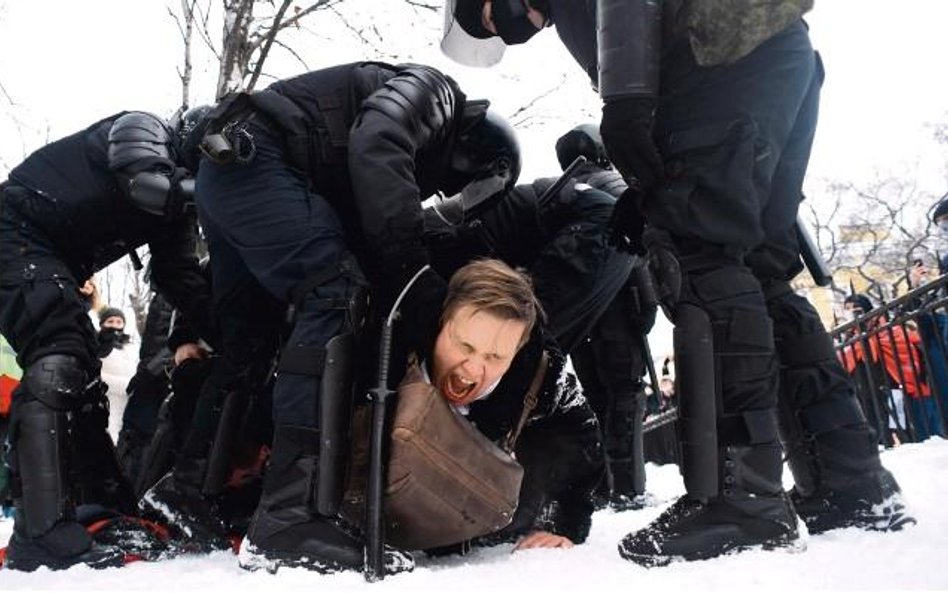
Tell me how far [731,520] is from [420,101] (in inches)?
50.9

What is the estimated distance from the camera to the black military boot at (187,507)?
97.3 inches

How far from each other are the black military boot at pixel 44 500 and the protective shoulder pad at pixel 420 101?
1280 millimetres

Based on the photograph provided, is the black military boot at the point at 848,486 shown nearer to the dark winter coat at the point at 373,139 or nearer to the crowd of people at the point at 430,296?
the crowd of people at the point at 430,296

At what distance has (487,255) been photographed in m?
2.76

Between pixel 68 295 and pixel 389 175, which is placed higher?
pixel 389 175

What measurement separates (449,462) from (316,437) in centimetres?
30

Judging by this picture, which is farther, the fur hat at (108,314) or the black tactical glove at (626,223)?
the fur hat at (108,314)

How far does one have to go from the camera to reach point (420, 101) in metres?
2.10

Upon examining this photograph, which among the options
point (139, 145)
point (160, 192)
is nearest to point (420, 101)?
point (160, 192)

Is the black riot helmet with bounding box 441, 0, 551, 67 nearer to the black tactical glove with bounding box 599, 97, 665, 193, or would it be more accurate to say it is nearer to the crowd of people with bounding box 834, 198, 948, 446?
the black tactical glove with bounding box 599, 97, 665, 193

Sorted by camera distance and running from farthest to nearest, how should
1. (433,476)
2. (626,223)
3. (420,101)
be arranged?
(626,223) → (420,101) → (433,476)

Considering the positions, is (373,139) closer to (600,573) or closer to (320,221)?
(320,221)

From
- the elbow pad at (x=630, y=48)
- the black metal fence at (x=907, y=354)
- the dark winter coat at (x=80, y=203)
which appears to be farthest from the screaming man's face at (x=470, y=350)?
the black metal fence at (x=907, y=354)

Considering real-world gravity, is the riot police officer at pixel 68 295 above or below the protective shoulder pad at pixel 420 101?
below
